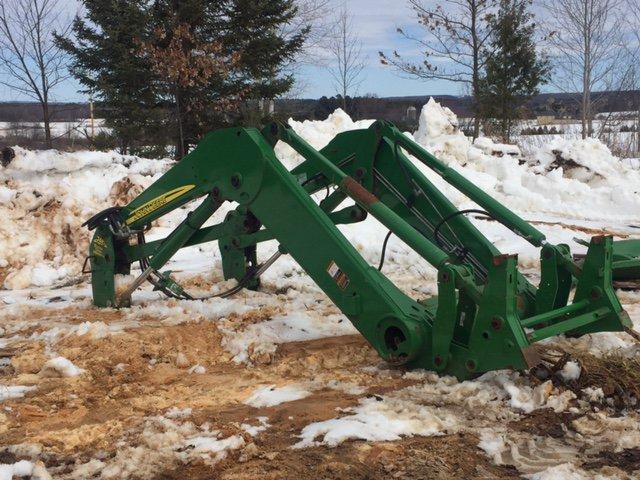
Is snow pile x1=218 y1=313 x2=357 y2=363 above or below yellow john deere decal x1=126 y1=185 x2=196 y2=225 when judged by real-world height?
below

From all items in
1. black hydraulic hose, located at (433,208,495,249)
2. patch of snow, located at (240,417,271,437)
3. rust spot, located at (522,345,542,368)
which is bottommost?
patch of snow, located at (240,417,271,437)

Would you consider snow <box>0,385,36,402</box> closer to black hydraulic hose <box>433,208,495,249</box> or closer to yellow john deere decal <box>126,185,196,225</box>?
yellow john deere decal <box>126,185,196,225</box>

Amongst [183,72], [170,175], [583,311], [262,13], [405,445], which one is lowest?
[405,445]

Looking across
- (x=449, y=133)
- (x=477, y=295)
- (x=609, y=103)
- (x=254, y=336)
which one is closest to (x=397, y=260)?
(x=254, y=336)

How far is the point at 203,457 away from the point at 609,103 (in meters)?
28.2

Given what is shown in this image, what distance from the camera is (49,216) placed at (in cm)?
950

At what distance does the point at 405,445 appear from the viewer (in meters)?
3.16

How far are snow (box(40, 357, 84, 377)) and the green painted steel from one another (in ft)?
4.29

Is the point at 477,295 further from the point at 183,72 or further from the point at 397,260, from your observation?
the point at 183,72

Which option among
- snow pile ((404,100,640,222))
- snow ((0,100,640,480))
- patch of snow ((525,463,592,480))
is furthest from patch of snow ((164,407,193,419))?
snow pile ((404,100,640,222))

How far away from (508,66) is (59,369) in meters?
22.8

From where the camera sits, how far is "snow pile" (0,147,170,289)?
28.0 feet

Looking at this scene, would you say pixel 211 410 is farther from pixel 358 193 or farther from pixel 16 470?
pixel 358 193

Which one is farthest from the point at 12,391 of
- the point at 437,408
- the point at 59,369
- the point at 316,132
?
the point at 316,132
